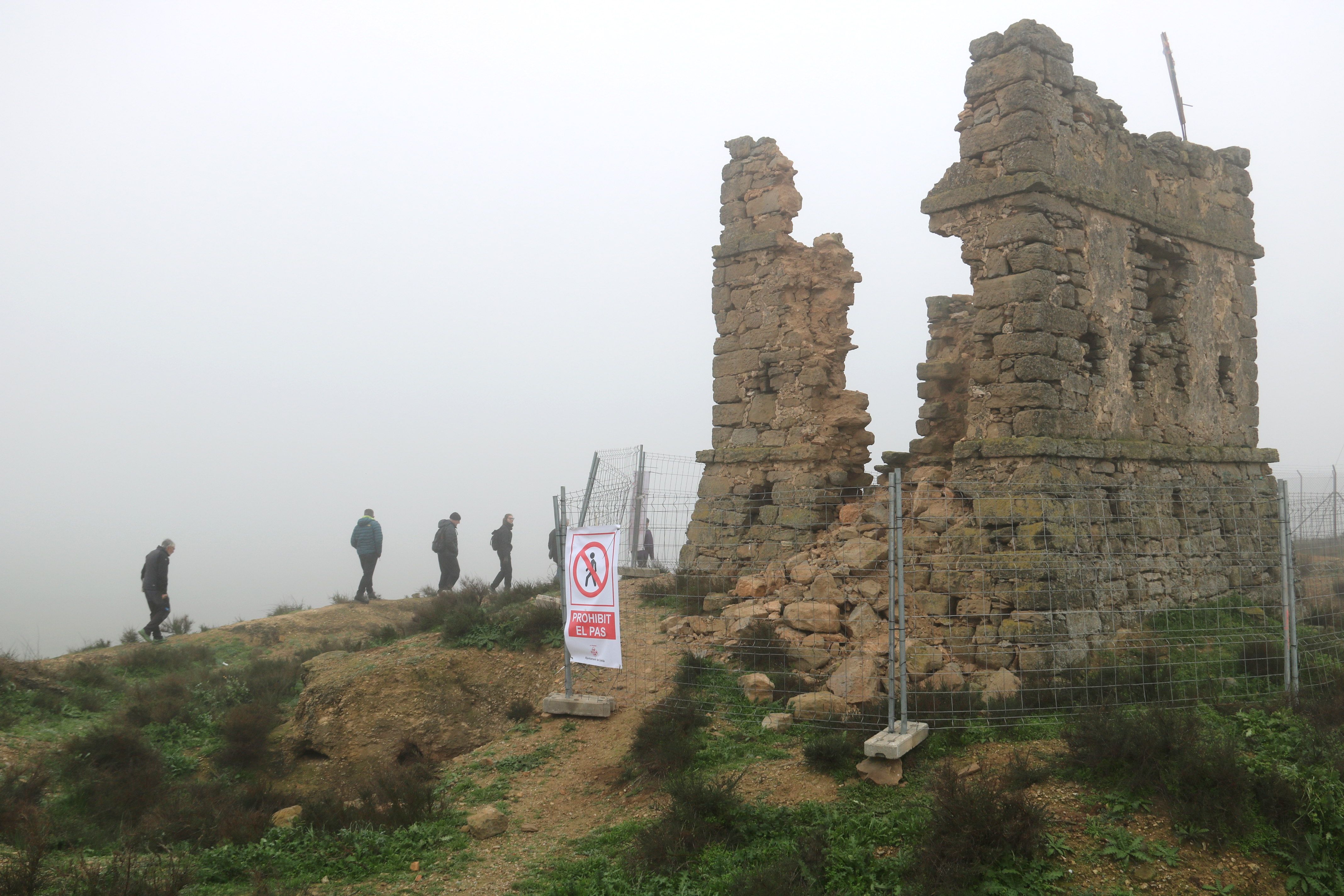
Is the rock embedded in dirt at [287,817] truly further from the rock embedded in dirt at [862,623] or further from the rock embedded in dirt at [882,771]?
the rock embedded in dirt at [862,623]

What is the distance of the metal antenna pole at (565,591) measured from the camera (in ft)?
27.3

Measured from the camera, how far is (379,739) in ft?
29.8

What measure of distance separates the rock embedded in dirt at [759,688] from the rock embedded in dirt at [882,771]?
1.63 meters

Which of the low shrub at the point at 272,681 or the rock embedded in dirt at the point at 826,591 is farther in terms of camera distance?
the low shrub at the point at 272,681

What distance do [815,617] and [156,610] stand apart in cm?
1127

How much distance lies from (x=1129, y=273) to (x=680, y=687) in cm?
660

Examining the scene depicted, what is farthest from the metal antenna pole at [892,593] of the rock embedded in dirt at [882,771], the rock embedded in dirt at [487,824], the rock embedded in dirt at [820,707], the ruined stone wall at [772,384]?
the ruined stone wall at [772,384]

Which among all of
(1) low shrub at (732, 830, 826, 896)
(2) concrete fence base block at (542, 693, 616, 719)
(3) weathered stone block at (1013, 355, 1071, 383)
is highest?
(3) weathered stone block at (1013, 355, 1071, 383)

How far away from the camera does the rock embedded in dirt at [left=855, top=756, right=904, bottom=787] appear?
619cm

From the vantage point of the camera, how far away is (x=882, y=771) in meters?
6.25

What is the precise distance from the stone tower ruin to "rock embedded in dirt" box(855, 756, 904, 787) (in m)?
3.44

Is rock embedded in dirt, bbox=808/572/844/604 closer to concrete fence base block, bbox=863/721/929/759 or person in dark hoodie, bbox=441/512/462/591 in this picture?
concrete fence base block, bbox=863/721/929/759

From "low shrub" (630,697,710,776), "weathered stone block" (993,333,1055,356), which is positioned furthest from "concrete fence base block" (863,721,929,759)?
"weathered stone block" (993,333,1055,356)

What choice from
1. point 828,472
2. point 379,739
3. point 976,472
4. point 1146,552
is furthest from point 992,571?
point 379,739
